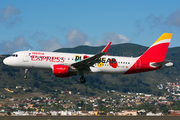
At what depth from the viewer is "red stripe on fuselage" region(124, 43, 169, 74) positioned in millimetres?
49344

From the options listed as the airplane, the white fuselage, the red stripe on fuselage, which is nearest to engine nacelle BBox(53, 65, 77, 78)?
the airplane

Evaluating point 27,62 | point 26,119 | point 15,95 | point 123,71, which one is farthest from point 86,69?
point 15,95

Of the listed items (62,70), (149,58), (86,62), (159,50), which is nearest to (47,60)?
(62,70)

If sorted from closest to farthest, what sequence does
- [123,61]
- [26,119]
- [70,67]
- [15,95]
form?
[26,119] < [70,67] < [123,61] < [15,95]

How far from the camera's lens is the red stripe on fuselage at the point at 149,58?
162 feet

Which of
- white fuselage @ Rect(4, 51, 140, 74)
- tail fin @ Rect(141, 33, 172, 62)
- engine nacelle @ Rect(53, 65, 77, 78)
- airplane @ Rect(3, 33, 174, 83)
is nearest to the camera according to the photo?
engine nacelle @ Rect(53, 65, 77, 78)

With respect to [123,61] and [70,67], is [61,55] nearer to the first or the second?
[70,67]

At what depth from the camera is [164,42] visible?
51750mm

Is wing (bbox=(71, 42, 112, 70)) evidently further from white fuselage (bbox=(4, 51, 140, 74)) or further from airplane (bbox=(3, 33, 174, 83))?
white fuselage (bbox=(4, 51, 140, 74))

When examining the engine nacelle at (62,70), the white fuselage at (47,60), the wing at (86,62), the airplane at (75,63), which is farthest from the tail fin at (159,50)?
the engine nacelle at (62,70)

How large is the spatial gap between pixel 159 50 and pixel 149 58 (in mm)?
2693

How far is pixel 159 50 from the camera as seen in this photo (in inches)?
2016

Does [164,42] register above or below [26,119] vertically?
above

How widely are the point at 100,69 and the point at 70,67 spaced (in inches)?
215
